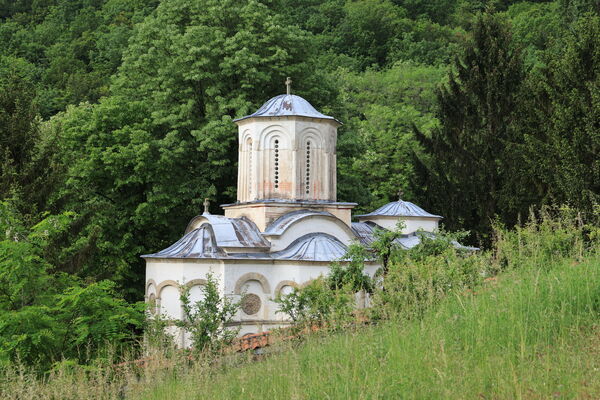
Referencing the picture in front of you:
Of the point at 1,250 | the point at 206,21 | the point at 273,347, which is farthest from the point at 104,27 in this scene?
the point at 273,347

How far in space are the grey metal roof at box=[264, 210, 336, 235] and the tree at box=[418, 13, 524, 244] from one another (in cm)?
835

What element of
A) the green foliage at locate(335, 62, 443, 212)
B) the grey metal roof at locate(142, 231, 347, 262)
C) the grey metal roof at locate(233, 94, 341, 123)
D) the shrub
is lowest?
the shrub

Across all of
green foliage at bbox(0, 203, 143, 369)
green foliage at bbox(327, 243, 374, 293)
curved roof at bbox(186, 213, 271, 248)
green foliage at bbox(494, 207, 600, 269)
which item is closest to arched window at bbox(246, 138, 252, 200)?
curved roof at bbox(186, 213, 271, 248)

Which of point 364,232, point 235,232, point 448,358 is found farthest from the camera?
point 364,232

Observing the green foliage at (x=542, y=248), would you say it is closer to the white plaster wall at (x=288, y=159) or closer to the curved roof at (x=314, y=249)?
the curved roof at (x=314, y=249)

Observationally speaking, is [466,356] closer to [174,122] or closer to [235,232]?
[235,232]

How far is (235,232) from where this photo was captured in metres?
17.0

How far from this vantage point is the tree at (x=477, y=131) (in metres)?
24.3

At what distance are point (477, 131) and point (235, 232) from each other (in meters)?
11.6

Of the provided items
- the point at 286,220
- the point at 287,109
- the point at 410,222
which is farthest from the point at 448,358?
the point at 410,222

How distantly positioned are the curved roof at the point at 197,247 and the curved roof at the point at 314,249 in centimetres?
145

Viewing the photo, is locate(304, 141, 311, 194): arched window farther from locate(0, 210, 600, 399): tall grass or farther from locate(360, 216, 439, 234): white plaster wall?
locate(0, 210, 600, 399): tall grass

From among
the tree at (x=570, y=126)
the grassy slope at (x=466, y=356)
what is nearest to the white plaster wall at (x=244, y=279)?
the tree at (x=570, y=126)

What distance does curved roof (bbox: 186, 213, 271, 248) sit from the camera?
16.6 m
